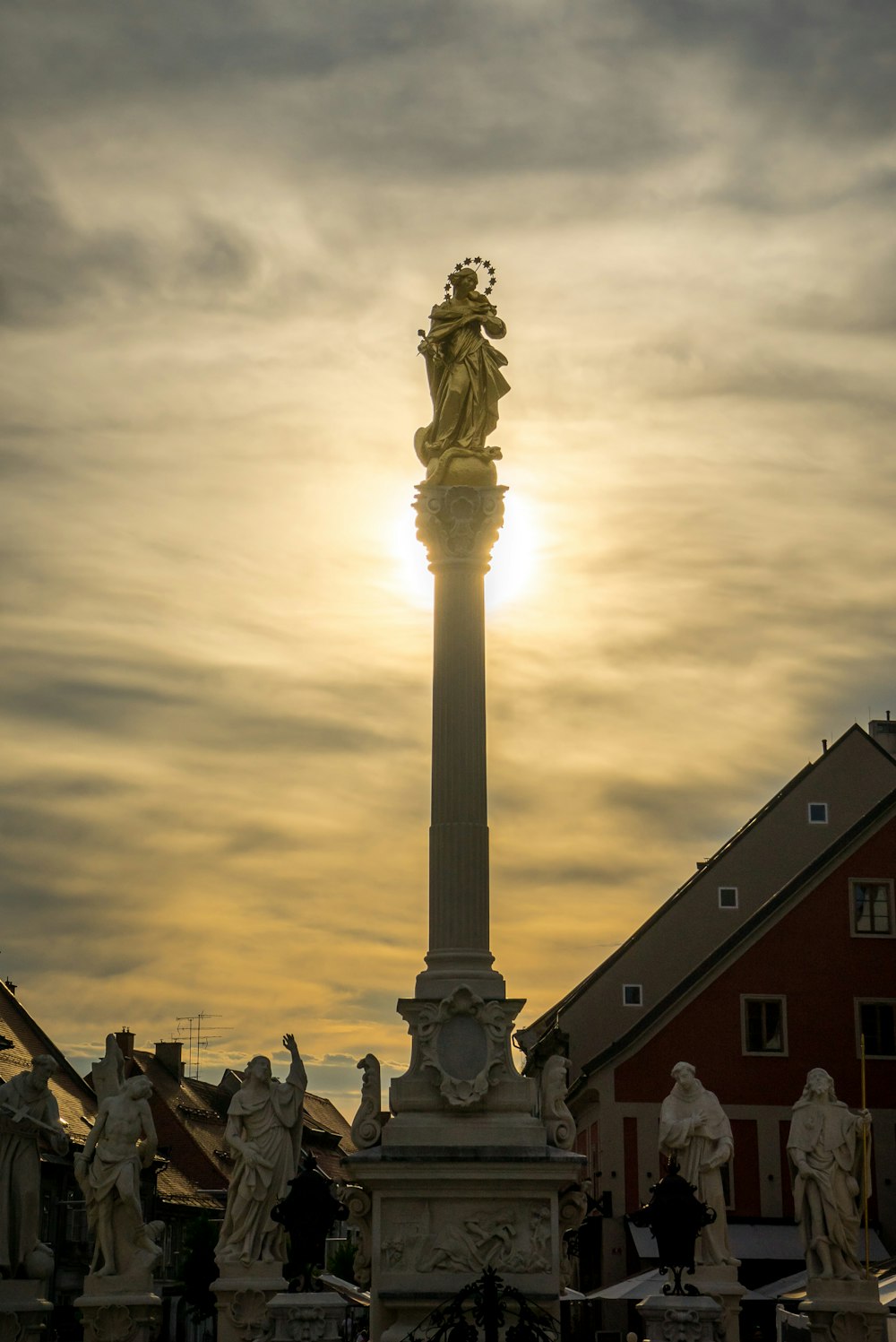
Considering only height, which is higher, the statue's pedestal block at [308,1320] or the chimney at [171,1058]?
the chimney at [171,1058]

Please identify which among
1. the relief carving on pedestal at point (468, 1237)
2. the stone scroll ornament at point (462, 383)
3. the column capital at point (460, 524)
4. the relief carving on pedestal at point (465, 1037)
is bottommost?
the relief carving on pedestal at point (468, 1237)

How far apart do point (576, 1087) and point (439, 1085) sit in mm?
23209

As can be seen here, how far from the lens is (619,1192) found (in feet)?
136

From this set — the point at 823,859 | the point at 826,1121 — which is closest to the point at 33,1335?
the point at 826,1121

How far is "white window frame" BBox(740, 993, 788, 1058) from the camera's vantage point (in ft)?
137

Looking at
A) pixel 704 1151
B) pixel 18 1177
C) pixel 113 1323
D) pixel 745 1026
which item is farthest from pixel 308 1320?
pixel 745 1026

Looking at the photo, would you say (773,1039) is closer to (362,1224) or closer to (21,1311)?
(362,1224)

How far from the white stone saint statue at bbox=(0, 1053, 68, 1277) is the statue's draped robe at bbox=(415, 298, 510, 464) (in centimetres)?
1041

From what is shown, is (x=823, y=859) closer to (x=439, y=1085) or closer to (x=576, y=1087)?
(x=576, y=1087)

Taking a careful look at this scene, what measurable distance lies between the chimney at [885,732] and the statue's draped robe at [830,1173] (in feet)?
106

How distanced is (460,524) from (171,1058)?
172ft

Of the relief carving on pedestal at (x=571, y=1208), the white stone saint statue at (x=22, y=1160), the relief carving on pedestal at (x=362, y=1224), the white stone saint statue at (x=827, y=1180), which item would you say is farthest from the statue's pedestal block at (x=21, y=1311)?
the white stone saint statue at (x=827, y=1180)

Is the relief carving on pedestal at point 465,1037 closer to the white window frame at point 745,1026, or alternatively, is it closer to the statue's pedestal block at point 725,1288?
the statue's pedestal block at point 725,1288

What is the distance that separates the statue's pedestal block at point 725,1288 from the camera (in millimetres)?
23266
